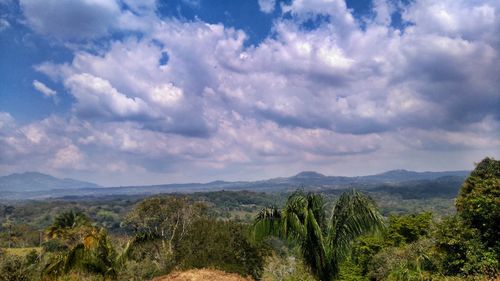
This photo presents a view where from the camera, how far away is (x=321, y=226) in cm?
1127

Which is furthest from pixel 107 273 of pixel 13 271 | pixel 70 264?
pixel 13 271

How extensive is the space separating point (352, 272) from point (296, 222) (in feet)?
130

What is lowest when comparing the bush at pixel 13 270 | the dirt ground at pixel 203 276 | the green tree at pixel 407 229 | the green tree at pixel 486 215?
the green tree at pixel 407 229

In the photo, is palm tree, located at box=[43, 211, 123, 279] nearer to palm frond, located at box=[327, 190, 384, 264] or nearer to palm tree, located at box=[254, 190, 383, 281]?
palm tree, located at box=[254, 190, 383, 281]

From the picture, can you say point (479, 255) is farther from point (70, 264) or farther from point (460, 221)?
point (70, 264)

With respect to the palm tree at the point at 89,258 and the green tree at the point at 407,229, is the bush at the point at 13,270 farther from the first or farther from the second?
the green tree at the point at 407,229

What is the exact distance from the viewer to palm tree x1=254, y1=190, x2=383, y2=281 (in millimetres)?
10820

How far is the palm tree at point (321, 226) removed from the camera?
426 inches

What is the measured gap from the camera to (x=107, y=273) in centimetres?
1405

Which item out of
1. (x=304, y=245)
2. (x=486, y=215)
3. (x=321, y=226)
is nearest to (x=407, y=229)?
(x=486, y=215)

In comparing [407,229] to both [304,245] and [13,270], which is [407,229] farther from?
[13,270]

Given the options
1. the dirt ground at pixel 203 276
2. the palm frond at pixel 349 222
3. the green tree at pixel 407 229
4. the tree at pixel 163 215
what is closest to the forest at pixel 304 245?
the palm frond at pixel 349 222

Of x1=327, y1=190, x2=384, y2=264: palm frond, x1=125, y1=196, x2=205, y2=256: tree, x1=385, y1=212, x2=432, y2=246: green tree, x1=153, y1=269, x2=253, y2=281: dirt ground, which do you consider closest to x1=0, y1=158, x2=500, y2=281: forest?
Result: x1=327, y1=190, x2=384, y2=264: palm frond

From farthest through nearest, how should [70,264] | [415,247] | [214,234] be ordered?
[415,247]
[214,234]
[70,264]
